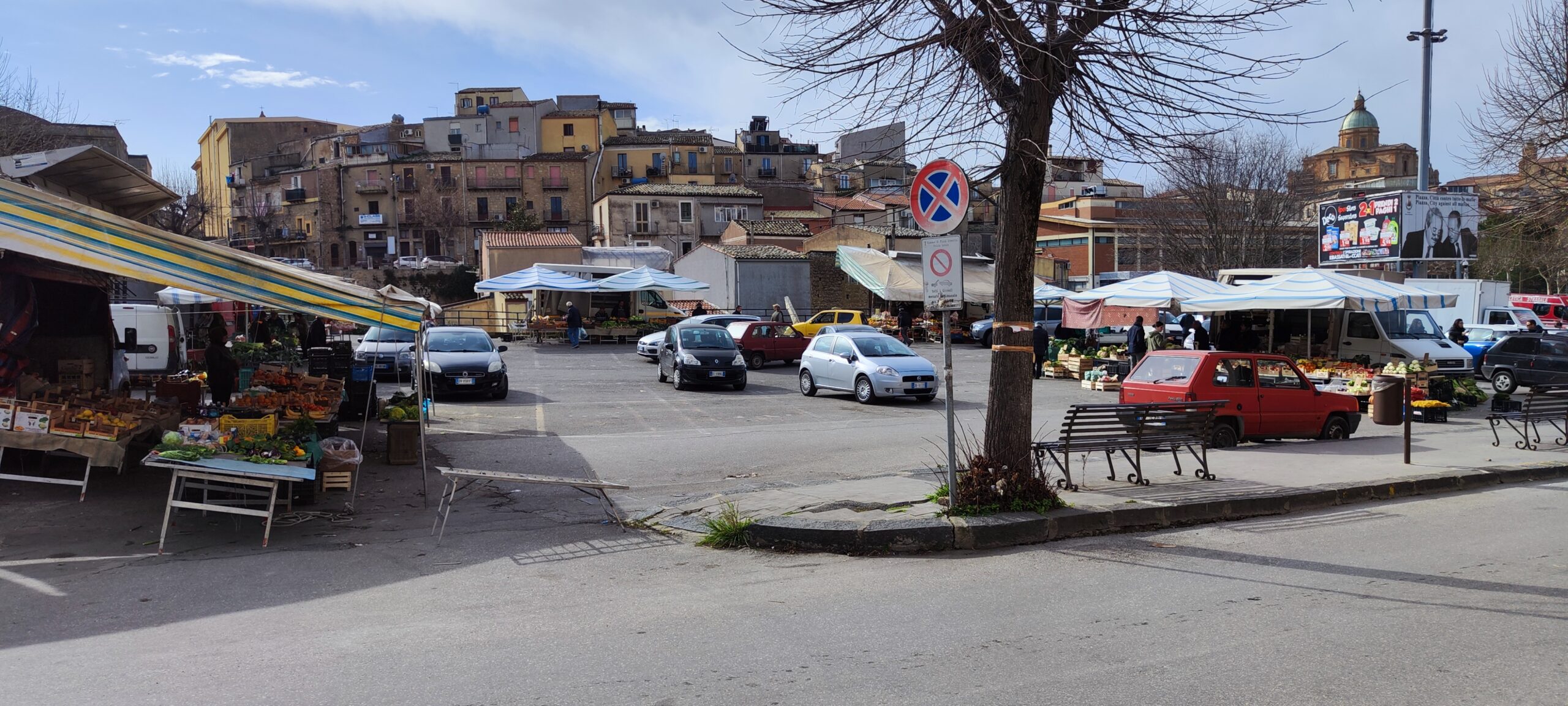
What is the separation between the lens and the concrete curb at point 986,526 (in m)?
8.32

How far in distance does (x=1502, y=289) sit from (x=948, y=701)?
155 ft

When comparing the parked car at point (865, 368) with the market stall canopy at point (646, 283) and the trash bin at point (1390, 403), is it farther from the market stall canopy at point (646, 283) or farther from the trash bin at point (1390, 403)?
the market stall canopy at point (646, 283)

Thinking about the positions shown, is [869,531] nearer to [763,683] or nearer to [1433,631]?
[763,683]

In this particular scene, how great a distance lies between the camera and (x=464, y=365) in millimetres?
20312

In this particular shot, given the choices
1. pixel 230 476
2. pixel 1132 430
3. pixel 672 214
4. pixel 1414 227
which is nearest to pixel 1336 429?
pixel 1132 430

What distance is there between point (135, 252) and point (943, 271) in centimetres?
703

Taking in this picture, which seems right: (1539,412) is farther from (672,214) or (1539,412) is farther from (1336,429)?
(672,214)

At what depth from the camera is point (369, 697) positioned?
4820 millimetres

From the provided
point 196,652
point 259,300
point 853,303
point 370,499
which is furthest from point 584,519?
point 853,303

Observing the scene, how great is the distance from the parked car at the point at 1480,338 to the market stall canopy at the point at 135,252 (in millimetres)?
31513

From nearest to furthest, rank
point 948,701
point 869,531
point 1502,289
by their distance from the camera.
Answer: point 948,701, point 869,531, point 1502,289

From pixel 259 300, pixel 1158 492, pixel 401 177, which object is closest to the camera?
pixel 259 300

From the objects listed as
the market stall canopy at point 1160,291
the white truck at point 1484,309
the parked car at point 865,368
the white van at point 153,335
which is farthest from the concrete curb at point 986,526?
the white truck at point 1484,309

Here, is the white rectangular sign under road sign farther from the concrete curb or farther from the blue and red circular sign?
the concrete curb
